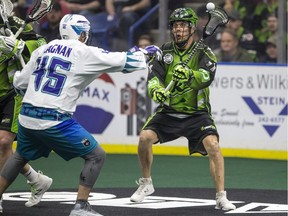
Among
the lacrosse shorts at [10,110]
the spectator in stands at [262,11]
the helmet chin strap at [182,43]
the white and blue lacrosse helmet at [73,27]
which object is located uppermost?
the spectator in stands at [262,11]

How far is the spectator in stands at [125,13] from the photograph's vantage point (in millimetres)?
13492

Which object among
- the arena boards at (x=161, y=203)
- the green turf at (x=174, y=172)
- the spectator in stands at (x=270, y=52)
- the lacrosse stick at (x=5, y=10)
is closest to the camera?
the arena boards at (x=161, y=203)

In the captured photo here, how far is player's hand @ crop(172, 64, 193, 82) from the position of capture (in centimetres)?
847

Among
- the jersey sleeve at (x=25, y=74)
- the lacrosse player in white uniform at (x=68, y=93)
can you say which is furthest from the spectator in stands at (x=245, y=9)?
the jersey sleeve at (x=25, y=74)

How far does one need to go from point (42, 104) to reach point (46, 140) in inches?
10.6

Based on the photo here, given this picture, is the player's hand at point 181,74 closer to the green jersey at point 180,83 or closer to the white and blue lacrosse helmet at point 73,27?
the green jersey at point 180,83

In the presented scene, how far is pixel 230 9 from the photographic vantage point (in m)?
13.0

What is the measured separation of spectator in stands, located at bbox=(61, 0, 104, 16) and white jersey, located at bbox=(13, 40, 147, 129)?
6.31 metres

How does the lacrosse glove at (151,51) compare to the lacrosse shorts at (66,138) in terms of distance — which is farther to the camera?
the lacrosse glove at (151,51)

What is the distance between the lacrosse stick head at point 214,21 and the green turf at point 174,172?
6.37 ft

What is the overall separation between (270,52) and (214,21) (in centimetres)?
381

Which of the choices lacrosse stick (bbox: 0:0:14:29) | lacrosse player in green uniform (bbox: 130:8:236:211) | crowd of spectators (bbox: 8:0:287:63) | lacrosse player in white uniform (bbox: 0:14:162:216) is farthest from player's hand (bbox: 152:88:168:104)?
crowd of spectators (bbox: 8:0:287:63)

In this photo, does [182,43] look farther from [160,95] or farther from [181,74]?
[160,95]

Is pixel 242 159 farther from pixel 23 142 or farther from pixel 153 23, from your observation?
pixel 23 142
